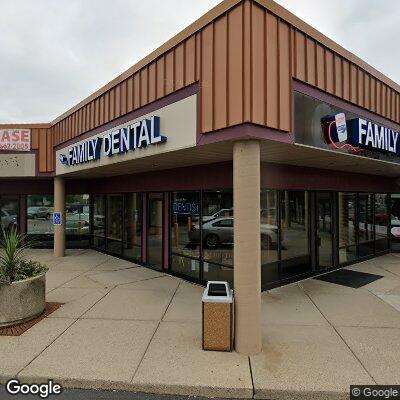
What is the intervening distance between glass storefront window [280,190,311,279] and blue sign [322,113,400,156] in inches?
94.4

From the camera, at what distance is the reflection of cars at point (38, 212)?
14500 mm

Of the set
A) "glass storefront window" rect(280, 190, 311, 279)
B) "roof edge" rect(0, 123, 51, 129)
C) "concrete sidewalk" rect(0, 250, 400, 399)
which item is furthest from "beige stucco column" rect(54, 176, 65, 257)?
"glass storefront window" rect(280, 190, 311, 279)

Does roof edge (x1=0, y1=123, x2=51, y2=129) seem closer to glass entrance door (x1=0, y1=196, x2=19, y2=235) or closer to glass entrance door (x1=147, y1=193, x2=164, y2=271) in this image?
glass entrance door (x1=0, y1=196, x2=19, y2=235)

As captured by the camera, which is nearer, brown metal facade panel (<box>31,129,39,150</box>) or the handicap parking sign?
brown metal facade panel (<box>31,129,39,150</box>)

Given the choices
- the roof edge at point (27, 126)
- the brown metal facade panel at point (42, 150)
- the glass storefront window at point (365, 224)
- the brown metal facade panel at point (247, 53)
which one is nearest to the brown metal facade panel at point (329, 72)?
the brown metal facade panel at point (247, 53)

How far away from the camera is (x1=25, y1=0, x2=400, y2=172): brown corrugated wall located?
4.81 meters

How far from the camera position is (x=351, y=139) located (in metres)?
6.52

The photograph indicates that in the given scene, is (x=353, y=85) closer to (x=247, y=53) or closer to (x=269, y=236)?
(x=247, y=53)

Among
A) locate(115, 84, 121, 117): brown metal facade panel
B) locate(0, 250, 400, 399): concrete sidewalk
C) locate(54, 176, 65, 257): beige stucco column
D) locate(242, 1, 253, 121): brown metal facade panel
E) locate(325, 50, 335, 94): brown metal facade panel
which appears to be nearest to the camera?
locate(0, 250, 400, 399): concrete sidewalk

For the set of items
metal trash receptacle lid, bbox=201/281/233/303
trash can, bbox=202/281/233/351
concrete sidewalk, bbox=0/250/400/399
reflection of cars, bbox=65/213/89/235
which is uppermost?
reflection of cars, bbox=65/213/89/235

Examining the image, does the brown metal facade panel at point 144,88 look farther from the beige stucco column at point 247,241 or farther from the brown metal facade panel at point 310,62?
the brown metal facade panel at point 310,62

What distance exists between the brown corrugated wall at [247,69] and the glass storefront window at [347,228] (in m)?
4.86

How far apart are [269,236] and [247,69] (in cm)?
478

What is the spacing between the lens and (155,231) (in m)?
10.5
